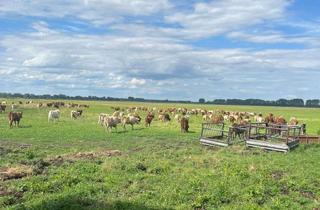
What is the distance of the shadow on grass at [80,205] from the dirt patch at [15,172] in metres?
3.79

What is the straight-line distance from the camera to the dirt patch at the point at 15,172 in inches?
634

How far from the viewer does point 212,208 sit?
41.9 ft

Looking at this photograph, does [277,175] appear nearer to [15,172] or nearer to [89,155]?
[89,155]

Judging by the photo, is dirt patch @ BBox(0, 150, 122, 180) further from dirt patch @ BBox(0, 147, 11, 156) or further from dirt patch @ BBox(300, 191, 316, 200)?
dirt patch @ BBox(300, 191, 316, 200)

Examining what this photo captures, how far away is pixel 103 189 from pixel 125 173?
2.69 m

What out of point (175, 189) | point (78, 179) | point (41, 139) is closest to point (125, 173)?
point (78, 179)

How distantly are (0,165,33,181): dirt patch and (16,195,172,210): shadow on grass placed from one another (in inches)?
149

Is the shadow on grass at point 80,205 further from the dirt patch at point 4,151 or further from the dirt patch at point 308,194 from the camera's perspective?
the dirt patch at point 4,151

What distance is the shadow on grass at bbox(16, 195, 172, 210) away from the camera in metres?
12.3

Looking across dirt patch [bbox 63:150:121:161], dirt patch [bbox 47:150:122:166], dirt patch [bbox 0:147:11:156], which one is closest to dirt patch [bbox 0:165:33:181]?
dirt patch [bbox 47:150:122:166]

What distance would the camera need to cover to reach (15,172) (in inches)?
653

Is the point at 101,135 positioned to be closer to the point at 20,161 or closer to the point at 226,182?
the point at 20,161

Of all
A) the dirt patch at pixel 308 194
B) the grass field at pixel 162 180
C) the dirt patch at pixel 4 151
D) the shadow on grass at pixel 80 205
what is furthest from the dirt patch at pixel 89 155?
the dirt patch at pixel 308 194

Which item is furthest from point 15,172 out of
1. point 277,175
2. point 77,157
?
point 277,175
